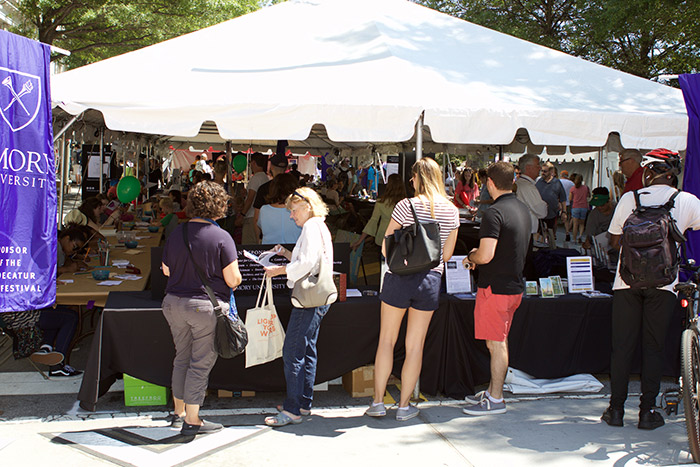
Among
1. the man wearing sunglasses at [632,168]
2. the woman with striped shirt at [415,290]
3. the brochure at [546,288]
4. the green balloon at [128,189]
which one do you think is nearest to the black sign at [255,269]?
the woman with striped shirt at [415,290]

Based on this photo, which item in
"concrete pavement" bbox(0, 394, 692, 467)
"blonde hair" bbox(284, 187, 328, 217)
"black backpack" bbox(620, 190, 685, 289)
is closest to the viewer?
"concrete pavement" bbox(0, 394, 692, 467)

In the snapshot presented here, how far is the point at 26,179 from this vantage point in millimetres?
4273

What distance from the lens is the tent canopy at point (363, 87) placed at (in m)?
4.82

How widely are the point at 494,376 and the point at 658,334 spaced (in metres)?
1.17

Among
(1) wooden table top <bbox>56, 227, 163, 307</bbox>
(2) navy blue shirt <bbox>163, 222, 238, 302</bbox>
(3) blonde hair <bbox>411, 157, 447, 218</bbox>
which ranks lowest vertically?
(1) wooden table top <bbox>56, 227, 163, 307</bbox>

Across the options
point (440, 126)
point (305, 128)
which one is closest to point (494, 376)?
point (440, 126)

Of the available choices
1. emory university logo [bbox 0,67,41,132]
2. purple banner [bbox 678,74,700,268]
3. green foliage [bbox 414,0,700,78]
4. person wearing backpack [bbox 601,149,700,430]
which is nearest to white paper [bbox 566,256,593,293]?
purple banner [bbox 678,74,700,268]

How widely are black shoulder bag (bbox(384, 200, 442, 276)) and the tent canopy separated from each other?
96 cm

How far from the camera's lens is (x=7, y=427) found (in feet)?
13.9

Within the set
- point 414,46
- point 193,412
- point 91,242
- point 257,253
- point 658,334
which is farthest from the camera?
point 91,242

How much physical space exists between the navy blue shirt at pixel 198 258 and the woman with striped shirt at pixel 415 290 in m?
1.16

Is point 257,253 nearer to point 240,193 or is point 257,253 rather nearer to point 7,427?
point 7,427

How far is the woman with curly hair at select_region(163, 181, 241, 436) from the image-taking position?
12.8 feet

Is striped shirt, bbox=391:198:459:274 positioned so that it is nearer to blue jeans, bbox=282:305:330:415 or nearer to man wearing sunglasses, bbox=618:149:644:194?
blue jeans, bbox=282:305:330:415
